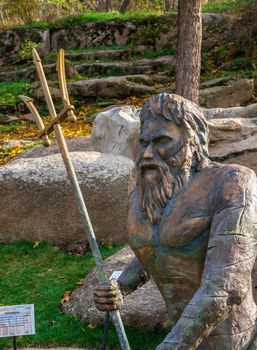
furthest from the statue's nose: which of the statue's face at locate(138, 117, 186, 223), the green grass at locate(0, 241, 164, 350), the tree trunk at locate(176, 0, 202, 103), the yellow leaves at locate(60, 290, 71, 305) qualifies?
the tree trunk at locate(176, 0, 202, 103)

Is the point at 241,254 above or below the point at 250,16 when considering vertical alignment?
above

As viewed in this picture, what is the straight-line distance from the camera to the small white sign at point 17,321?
15.4 ft

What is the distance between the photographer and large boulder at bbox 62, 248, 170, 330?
6.31m

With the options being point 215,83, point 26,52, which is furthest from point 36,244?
point 26,52

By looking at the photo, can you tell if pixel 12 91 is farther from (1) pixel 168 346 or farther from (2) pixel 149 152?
(1) pixel 168 346

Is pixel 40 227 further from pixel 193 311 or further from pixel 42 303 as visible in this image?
pixel 193 311

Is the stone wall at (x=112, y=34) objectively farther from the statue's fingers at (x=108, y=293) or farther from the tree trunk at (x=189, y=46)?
the statue's fingers at (x=108, y=293)

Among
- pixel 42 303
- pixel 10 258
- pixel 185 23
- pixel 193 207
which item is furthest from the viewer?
pixel 185 23

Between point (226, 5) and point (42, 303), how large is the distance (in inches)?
796

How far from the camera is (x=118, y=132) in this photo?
970 cm

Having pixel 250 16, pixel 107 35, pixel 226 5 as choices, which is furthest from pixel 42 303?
pixel 226 5

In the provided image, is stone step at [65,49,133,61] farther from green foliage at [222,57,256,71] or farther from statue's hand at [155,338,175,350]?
statue's hand at [155,338,175,350]

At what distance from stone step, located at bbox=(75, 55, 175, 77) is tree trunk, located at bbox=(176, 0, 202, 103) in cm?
754

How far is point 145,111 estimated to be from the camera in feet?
10.6
